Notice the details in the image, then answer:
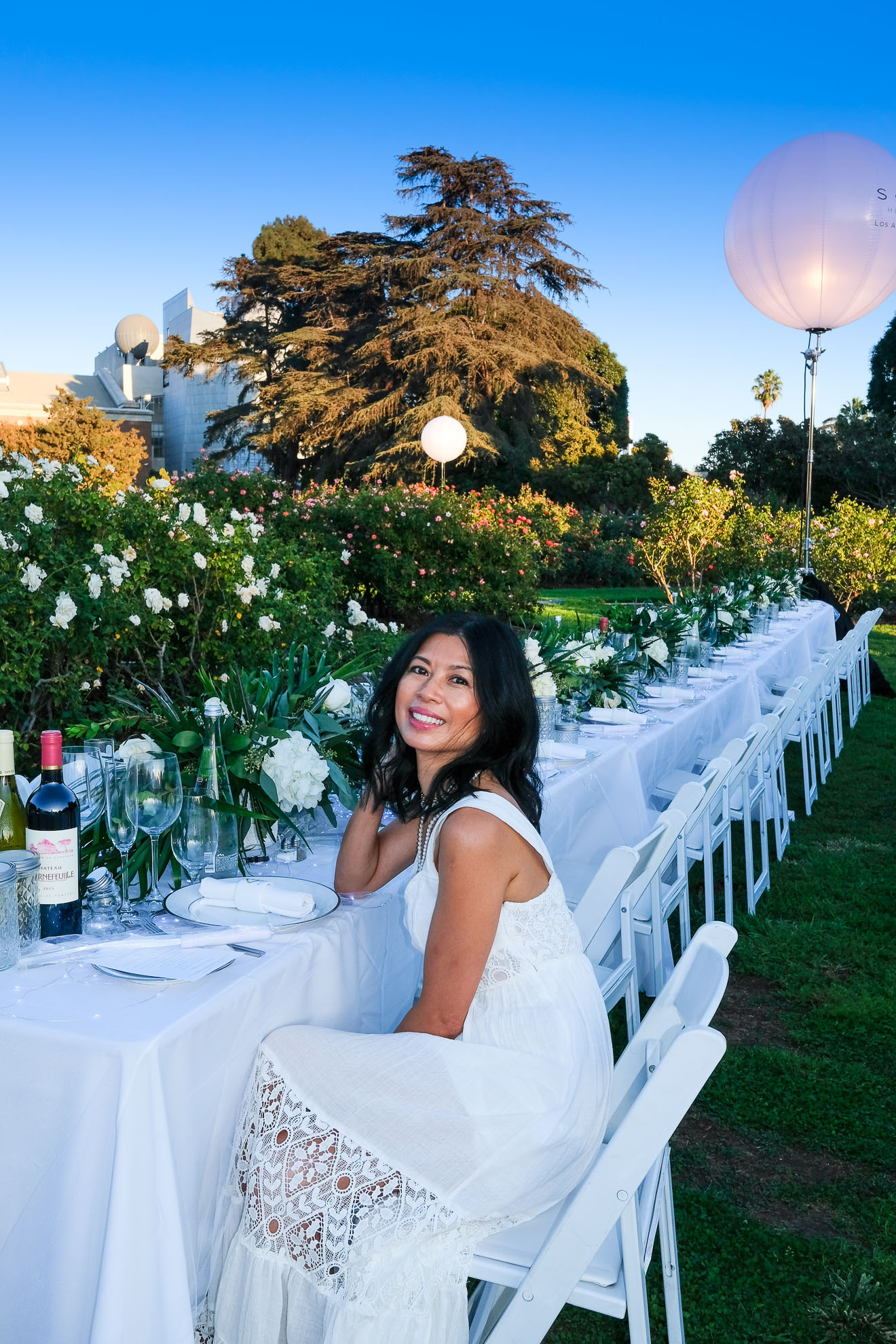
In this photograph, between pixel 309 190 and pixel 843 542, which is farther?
pixel 309 190

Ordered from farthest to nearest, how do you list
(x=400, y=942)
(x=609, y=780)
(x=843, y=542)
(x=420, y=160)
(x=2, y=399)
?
(x=2, y=399) → (x=420, y=160) → (x=843, y=542) → (x=609, y=780) → (x=400, y=942)

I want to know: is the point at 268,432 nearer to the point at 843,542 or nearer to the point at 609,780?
the point at 843,542

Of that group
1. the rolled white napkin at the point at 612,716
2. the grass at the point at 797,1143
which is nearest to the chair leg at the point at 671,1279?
the grass at the point at 797,1143

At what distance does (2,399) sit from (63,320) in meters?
6.33

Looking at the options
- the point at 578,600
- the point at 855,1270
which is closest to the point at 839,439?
the point at 578,600

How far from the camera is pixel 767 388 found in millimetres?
46344

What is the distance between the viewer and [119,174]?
91.1 feet

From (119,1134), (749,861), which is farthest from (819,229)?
(119,1134)

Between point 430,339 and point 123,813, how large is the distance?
26.3 metres

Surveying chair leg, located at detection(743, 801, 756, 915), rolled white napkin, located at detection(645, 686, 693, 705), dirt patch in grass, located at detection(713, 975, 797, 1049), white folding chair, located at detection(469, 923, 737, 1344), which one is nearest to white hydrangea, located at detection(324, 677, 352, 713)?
white folding chair, located at detection(469, 923, 737, 1344)

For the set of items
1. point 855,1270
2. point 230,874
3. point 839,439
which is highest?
point 839,439

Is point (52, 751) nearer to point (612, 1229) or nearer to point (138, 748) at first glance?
point (138, 748)

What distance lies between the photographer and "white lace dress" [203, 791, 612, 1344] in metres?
1.49

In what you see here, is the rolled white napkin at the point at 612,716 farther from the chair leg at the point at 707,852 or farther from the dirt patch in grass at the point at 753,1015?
the dirt patch in grass at the point at 753,1015
